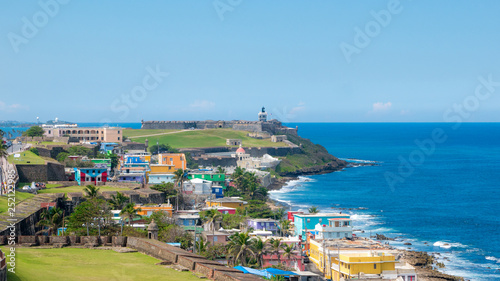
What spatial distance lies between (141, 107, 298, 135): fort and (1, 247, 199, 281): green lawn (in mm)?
145747

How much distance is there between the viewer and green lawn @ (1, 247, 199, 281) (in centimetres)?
1634

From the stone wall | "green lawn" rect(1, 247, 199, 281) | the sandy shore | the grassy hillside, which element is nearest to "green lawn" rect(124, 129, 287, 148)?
the grassy hillside

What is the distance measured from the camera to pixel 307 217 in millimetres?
50250

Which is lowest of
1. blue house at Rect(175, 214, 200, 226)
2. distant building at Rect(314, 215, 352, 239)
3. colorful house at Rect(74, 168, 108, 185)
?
distant building at Rect(314, 215, 352, 239)

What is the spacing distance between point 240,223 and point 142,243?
96.0 feet

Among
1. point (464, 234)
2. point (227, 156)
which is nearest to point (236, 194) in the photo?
point (464, 234)

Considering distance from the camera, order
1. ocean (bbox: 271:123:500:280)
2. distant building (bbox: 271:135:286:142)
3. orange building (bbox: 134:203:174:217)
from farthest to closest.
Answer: distant building (bbox: 271:135:286:142), ocean (bbox: 271:123:500:280), orange building (bbox: 134:203:174:217)

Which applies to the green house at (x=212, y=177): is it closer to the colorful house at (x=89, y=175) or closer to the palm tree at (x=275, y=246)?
the colorful house at (x=89, y=175)

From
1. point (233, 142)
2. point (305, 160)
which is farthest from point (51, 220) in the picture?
point (233, 142)

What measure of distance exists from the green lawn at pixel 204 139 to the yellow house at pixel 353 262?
9187 centimetres

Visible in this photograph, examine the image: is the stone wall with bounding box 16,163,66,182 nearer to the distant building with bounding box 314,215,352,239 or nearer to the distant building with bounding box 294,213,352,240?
the distant building with bounding box 294,213,352,240

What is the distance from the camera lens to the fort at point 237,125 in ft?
559

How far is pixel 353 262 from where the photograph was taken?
37.0 m

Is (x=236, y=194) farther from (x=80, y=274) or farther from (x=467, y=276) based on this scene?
(x=80, y=274)
